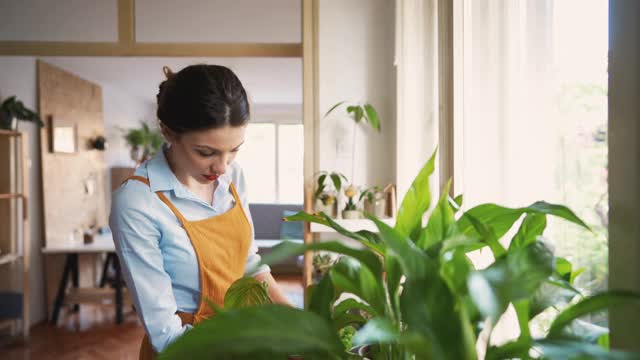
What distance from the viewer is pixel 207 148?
133 cm

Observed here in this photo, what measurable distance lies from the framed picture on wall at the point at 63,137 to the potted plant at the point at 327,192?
344 centimetres

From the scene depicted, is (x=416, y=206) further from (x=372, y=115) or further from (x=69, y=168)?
(x=69, y=168)

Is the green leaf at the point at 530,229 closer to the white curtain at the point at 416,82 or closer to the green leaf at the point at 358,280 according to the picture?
the green leaf at the point at 358,280

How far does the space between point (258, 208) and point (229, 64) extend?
2.46 m

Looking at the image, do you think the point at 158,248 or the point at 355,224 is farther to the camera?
the point at 355,224

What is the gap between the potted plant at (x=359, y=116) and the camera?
3.08 meters

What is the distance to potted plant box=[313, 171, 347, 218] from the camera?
304 cm

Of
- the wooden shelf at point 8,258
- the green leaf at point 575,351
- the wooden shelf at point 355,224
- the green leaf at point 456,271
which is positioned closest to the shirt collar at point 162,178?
the green leaf at point 456,271

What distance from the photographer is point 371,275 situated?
24.8 inches

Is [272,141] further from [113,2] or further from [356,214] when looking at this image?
[356,214]

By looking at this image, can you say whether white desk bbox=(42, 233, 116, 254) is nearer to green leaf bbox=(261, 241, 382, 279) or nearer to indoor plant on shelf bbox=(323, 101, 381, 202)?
indoor plant on shelf bbox=(323, 101, 381, 202)

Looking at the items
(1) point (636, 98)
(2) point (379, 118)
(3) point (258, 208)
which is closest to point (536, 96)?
(1) point (636, 98)

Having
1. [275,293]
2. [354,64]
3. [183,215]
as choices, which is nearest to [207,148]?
[183,215]

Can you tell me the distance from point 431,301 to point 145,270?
93 centimetres
